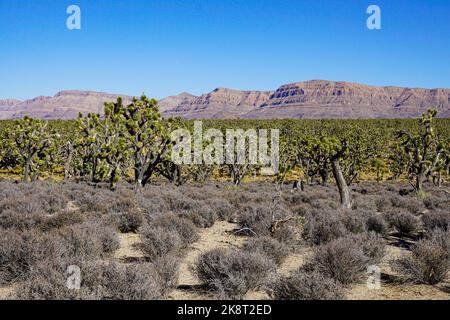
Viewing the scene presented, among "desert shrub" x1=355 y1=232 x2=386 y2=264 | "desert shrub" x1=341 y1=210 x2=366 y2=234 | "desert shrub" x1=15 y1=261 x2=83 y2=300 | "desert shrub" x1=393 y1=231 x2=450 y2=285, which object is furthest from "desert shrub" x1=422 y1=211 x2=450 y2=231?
"desert shrub" x1=15 y1=261 x2=83 y2=300

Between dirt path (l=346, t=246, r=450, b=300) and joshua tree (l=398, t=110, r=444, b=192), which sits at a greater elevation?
joshua tree (l=398, t=110, r=444, b=192)

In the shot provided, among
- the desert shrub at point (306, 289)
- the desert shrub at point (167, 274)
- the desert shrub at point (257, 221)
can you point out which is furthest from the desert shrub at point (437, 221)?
the desert shrub at point (167, 274)

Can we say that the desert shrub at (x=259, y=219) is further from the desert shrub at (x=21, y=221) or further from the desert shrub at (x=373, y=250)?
the desert shrub at (x=21, y=221)

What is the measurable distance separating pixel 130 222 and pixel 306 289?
7.26 metres

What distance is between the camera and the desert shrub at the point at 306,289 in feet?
18.5

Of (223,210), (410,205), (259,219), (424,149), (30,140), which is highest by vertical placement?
(30,140)

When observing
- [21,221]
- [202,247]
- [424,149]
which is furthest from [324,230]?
[424,149]

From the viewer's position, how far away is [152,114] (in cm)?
1930

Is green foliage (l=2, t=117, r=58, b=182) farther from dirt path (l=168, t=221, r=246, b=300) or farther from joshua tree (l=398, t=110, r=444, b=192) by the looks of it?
joshua tree (l=398, t=110, r=444, b=192)

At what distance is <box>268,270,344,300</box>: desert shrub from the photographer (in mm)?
5637

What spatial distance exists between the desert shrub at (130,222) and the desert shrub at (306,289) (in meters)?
6.57

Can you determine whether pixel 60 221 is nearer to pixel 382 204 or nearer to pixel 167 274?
pixel 167 274

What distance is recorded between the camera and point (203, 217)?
12867mm

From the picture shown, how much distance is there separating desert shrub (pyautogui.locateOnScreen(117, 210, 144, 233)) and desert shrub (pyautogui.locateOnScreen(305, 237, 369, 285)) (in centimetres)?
619
